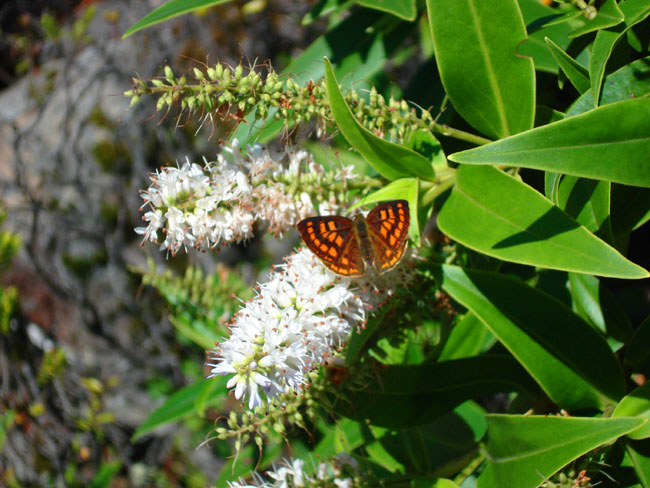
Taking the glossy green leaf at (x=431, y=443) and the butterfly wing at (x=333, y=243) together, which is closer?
the butterfly wing at (x=333, y=243)

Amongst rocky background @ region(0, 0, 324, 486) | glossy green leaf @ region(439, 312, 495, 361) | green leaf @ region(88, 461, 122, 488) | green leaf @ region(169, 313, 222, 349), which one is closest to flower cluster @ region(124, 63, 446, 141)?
glossy green leaf @ region(439, 312, 495, 361)

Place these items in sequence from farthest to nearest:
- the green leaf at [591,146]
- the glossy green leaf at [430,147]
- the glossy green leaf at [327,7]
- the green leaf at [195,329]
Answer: the green leaf at [195,329], the glossy green leaf at [327,7], the glossy green leaf at [430,147], the green leaf at [591,146]

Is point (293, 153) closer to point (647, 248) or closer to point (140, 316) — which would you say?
point (647, 248)

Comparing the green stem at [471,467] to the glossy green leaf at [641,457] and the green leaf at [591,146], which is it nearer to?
the glossy green leaf at [641,457]

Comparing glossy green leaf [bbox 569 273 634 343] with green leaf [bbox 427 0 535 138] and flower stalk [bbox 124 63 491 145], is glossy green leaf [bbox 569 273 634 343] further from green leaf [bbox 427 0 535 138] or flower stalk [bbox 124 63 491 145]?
flower stalk [bbox 124 63 491 145]

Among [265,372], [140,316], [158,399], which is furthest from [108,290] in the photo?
[265,372]

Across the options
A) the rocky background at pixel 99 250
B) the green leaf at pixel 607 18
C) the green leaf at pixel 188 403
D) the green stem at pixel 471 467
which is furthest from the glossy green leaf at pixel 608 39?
the rocky background at pixel 99 250
